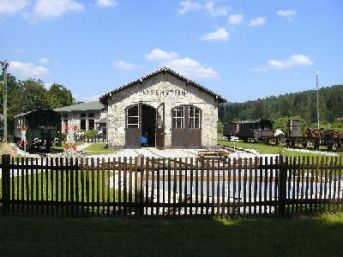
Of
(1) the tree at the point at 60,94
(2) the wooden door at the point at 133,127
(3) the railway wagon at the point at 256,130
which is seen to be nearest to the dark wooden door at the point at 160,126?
(2) the wooden door at the point at 133,127

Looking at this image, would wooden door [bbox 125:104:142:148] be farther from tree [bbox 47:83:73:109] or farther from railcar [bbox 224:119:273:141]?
tree [bbox 47:83:73:109]

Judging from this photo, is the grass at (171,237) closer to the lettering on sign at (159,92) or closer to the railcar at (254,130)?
the lettering on sign at (159,92)

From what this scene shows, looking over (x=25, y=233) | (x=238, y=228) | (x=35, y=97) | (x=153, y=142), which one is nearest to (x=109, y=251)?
(x=25, y=233)

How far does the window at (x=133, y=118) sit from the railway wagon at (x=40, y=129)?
5.26 meters

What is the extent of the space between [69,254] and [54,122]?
86.6 feet

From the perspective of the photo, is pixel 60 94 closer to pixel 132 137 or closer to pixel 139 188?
pixel 132 137

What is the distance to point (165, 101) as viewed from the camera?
34.7 m

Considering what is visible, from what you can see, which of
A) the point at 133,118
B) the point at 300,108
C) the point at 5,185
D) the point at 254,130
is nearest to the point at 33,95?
the point at 254,130

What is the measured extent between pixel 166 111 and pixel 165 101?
0.78 metres

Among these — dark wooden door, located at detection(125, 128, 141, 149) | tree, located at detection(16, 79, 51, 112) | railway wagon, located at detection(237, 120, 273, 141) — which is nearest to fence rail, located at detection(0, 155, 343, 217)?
dark wooden door, located at detection(125, 128, 141, 149)

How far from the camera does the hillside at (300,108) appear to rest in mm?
143225

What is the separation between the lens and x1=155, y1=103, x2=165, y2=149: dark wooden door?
34.2m

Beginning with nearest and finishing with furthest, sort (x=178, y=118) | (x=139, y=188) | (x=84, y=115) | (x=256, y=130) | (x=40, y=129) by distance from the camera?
1. (x=139, y=188)
2. (x=40, y=129)
3. (x=178, y=118)
4. (x=256, y=130)
5. (x=84, y=115)

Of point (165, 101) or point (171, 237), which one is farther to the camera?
point (165, 101)
